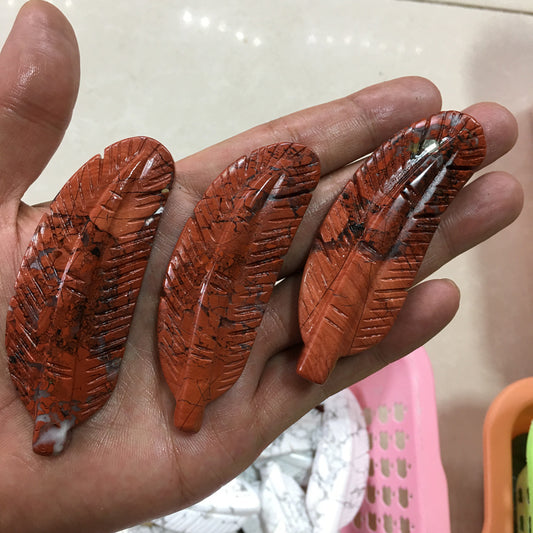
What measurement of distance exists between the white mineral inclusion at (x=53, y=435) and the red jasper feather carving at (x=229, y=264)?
19cm

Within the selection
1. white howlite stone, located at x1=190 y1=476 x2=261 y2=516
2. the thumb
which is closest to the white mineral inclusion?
the thumb

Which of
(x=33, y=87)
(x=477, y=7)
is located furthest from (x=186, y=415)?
(x=477, y=7)

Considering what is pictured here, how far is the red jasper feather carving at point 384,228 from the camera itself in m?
0.98

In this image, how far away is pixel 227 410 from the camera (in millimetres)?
987

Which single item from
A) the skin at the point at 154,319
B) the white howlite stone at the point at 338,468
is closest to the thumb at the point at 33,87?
the skin at the point at 154,319

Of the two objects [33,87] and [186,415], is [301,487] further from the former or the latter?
[33,87]

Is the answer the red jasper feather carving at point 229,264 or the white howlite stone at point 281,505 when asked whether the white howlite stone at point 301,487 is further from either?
the red jasper feather carving at point 229,264

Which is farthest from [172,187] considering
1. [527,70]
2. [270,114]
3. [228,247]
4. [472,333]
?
[527,70]

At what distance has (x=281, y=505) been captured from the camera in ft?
4.62

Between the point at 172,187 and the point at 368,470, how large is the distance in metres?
0.96

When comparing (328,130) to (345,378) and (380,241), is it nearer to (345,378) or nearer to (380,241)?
(380,241)

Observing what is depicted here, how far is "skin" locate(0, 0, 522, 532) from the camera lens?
90 cm

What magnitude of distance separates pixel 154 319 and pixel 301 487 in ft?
2.63

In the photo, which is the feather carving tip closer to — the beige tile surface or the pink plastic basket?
the pink plastic basket
